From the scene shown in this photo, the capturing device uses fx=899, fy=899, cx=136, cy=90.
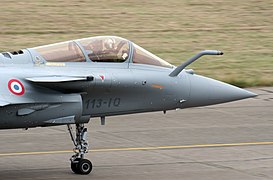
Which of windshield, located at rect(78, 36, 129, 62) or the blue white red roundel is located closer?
the blue white red roundel

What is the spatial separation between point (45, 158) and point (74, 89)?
2712 millimetres

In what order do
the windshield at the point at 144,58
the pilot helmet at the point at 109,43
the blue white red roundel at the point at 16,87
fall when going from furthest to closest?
the windshield at the point at 144,58
the pilot helmet at the point at 109,43
the blue white red roundel at the point at 16,87

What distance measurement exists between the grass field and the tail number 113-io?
11951 mm

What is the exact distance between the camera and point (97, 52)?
13.2 m

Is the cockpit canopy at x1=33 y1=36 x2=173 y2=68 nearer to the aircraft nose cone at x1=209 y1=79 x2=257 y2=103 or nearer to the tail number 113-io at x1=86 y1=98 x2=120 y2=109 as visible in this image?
the tail number 113-io at x1=86 y1=98 x2=120 y2=109

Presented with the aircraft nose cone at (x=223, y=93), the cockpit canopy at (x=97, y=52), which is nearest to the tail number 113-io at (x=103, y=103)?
the cockpit canopy at (x=97, y=52)

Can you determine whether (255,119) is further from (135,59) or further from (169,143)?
(135,59)

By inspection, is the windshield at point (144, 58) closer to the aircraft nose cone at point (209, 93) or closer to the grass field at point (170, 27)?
the aircraft nose cone at point (209, 93)

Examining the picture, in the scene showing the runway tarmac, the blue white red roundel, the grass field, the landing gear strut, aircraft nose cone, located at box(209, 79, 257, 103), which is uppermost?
the blue white red roundel

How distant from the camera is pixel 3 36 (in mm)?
30281

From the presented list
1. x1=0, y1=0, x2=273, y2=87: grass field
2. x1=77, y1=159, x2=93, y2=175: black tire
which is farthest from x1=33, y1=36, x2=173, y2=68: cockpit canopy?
x1=0, y1=0, x2=273, y2=87: grass field

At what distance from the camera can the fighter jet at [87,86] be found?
1217 centimetres

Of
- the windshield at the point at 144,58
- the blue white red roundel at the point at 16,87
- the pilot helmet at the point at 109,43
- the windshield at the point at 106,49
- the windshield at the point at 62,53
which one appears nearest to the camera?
the blue white red roundel at the point at 16,87

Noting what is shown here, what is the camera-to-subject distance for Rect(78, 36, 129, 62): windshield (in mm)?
13125
